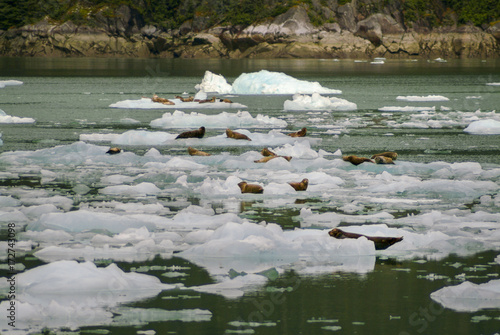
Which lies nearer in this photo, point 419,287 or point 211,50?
point 419,287

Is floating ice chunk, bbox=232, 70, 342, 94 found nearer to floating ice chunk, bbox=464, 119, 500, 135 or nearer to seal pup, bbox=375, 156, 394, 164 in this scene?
floating ice chunk, bbox=464, 119, 500, 135

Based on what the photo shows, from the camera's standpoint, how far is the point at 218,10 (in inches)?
5807

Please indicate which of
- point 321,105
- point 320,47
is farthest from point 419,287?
point 320,47

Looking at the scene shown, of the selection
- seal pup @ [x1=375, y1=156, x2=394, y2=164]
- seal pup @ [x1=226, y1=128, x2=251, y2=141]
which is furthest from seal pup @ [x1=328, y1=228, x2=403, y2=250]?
seal pup @ [x1=226, y1=128, x2=251, y2=141]

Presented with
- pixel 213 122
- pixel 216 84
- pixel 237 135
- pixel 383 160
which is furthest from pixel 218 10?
pixel 383 160

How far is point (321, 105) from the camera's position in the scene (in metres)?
29.4

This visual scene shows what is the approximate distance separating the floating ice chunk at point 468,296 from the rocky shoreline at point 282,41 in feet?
386

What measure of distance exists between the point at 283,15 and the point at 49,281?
418 feet

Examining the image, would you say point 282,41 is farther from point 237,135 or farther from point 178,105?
point 237,135

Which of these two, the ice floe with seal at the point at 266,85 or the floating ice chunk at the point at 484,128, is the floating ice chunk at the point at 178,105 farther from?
the floating ice chunk at the point at 484,128

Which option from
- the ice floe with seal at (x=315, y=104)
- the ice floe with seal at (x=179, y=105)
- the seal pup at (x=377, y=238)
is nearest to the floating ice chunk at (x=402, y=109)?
the ice floe with seal at (x=315, y=104)

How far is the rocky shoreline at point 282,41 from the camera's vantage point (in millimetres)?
126562

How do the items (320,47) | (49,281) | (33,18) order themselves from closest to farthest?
1. (49,281)
2. (320,47)
3. (33,18)

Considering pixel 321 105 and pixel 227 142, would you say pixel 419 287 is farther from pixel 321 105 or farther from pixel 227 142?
pixel 321 105
